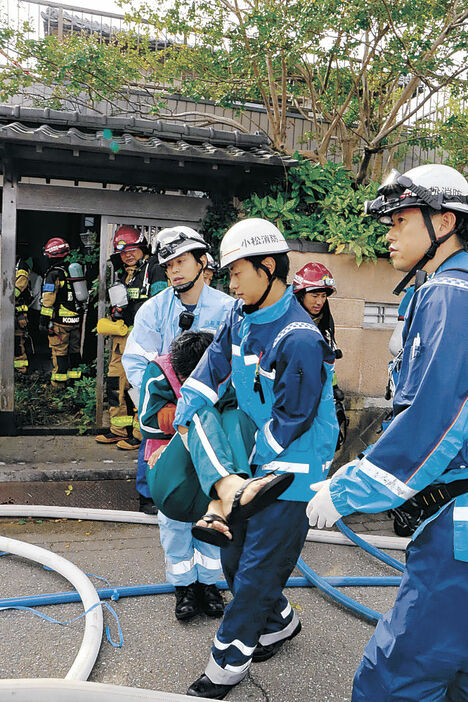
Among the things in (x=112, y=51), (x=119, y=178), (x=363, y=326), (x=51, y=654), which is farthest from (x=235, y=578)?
(x=112, y=51)

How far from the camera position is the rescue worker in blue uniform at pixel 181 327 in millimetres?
3287

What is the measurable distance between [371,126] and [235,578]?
7869 mm

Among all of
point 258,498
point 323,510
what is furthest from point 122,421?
point 323,510

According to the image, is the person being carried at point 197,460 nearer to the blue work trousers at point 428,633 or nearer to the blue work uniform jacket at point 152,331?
the blue work trousers at point 428,633

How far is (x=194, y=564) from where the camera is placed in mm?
3387

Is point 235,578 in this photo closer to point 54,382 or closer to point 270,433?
point 270,433

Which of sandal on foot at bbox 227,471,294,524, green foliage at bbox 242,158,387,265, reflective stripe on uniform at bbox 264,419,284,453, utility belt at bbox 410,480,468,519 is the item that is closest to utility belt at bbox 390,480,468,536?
utility belt at bbox 410,480,468,519

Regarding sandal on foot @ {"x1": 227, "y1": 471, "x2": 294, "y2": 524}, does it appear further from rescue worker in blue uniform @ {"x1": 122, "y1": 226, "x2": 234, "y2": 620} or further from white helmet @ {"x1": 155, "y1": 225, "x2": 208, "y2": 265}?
white helmet @ {"x1": 155, "y1": 225, "x2": 208, "y2": 265}

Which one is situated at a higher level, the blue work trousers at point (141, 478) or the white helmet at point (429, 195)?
the white helmet at point (429, 195)

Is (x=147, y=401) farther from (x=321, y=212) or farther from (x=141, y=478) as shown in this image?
(x=321, y=212)

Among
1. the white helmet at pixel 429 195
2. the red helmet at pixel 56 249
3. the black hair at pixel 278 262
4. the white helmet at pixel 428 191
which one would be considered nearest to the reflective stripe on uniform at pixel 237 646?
the black hair at pixel 278 262

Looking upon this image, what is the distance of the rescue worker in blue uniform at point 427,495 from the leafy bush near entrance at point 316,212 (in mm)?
4650

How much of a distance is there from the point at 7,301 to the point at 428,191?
18.4ft

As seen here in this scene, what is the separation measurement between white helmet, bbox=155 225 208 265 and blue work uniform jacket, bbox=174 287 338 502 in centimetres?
110
